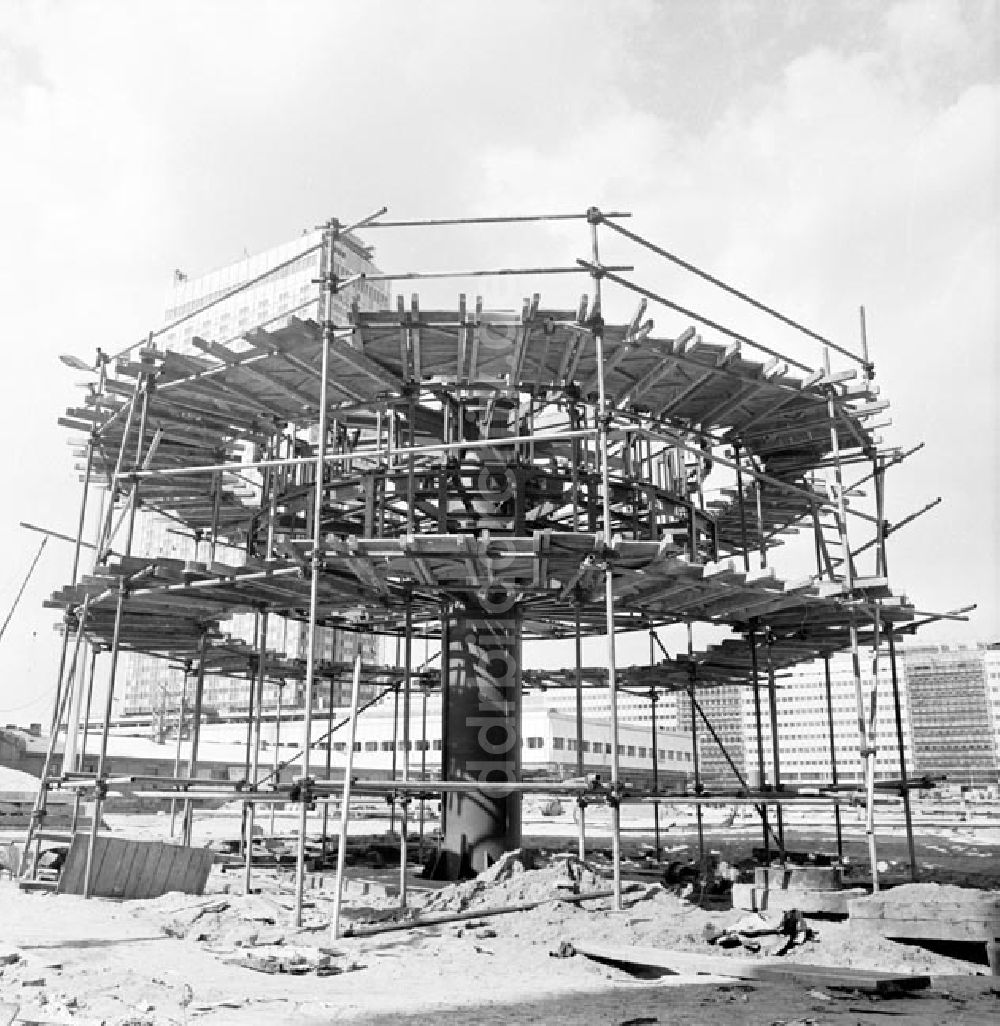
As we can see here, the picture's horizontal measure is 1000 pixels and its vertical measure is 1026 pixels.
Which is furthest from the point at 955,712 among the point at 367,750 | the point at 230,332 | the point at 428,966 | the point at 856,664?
the point at 428,966

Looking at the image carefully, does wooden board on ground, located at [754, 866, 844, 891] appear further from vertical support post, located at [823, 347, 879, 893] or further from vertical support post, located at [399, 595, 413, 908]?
vertical support post, located at [399, 595, 413, 908]

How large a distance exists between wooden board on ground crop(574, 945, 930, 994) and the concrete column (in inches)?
278

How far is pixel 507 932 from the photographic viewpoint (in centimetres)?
Result: 1198

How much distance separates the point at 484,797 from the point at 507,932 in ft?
19.5

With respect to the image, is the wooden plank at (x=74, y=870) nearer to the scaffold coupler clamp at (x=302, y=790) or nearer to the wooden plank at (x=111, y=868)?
the wooden plank at (x=111, y=868)

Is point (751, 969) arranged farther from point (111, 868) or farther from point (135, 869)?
point (111, 868)

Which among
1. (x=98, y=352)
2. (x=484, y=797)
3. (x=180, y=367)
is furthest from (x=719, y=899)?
(x=98, y=352)

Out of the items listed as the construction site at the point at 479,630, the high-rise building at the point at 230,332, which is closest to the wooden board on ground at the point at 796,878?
the construction site at the point at 479,630

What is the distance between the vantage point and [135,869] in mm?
16422

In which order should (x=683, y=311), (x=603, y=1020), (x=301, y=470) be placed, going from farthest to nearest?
(x=301, y=470), (x=683, y=311), (x=603, y=1020)

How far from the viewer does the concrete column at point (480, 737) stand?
17.8 metres

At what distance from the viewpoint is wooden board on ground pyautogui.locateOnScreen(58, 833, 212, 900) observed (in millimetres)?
16094

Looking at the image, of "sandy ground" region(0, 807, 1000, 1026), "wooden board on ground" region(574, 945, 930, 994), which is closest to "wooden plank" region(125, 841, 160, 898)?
"sandy ground" region(0, 807, 1000, 1026)

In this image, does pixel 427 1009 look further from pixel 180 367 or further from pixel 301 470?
pixel 301 470
